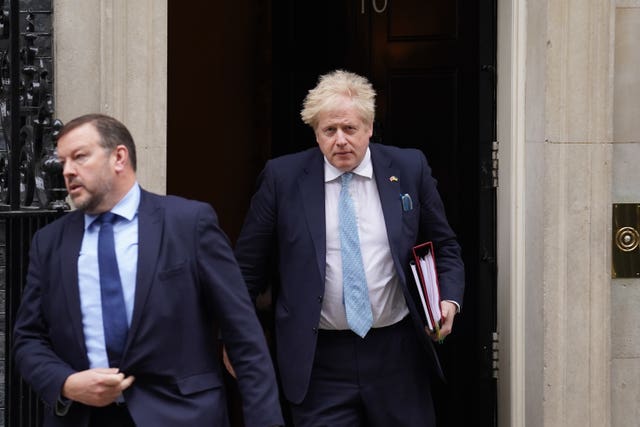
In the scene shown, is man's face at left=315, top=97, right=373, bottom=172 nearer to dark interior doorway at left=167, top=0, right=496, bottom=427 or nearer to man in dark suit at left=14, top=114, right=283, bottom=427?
man in dark suit at left=14, top=114, right=283, bottom=427

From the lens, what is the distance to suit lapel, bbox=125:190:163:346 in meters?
3.94

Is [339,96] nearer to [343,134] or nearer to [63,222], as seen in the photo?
[343,134]

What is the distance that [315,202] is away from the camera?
17.0 ft

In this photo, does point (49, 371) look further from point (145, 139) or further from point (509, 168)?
point (509, 168)

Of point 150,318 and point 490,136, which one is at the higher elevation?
point 490,136

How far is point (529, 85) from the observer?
5.93 meters

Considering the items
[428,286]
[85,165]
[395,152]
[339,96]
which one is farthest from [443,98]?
[85,165]

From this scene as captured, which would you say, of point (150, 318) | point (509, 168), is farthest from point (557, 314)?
point (150, 318)

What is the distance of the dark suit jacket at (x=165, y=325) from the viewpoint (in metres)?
3.95

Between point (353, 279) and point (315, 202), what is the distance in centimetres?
36

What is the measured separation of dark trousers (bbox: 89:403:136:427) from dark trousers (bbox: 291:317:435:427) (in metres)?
1.30

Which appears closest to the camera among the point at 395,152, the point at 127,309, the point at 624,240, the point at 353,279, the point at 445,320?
the point at 127,309

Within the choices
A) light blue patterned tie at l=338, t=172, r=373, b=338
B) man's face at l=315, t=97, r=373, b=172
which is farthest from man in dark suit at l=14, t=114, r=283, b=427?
man's face at l=315, t=97, r=373, b=172

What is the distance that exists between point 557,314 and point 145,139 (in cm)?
204
